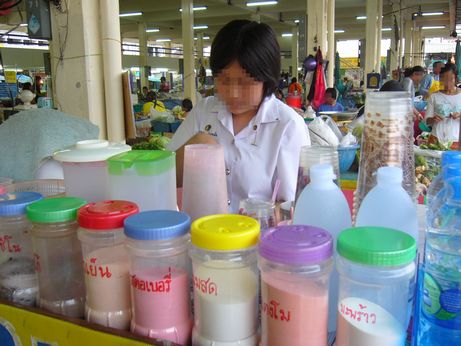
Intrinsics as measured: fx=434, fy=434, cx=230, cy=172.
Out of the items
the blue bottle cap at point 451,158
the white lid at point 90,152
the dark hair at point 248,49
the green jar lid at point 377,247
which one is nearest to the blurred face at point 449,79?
the dark hair at point 248,49

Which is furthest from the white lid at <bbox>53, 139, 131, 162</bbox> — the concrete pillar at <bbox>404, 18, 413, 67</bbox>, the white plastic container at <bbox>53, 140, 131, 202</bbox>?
the concrete pillar at <bbox>404, 18, 413, 67</bbox>

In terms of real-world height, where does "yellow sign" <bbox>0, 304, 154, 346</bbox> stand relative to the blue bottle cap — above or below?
below

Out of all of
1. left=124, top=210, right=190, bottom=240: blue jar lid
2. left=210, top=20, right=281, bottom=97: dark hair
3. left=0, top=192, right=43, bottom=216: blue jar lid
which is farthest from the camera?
left=210, top=20, right=281, bottom=97: dark hair

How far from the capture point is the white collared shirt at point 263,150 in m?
1.82

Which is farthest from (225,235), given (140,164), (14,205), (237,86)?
(237,86)

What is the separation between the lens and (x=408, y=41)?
900 inches

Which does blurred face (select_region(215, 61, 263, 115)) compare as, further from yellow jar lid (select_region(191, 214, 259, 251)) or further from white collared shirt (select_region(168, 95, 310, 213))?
yellow jar lid (select_region(191, 214, 259, 251))

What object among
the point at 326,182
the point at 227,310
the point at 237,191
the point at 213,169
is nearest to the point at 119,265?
the point at 227,310

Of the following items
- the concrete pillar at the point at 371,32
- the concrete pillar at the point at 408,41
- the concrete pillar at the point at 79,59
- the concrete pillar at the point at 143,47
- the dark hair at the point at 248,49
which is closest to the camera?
the dark hair at the point at 248,49

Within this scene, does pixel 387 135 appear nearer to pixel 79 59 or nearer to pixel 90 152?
pixel 90 152

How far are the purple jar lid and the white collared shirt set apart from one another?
38.9 inches

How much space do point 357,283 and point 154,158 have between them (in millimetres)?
584

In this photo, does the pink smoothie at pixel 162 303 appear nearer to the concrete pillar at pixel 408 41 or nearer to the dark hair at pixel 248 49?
the dark hair at pixel 248 49

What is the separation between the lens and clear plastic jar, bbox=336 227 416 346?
0.71 metres
